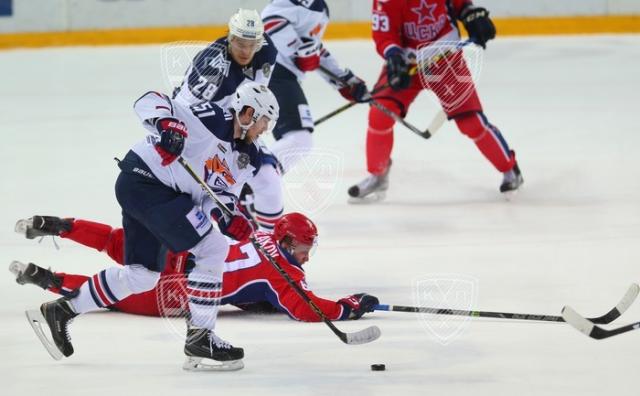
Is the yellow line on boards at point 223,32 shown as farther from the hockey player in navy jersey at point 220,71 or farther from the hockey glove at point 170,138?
the hockey glove at point 170,138

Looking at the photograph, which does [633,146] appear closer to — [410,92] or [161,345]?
[410,92]

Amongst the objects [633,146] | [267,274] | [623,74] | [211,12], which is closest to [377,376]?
[267,274]

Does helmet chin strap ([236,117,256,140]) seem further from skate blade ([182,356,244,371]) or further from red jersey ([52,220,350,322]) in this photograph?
skate blade ([182,356,244,371])

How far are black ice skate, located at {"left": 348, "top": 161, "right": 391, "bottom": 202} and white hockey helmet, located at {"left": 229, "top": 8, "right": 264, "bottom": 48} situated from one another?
181 centimetres

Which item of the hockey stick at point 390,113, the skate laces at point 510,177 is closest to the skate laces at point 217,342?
the hockey stick at point 390,113

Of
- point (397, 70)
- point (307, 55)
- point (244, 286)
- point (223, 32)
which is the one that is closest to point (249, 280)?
point (244, 286)

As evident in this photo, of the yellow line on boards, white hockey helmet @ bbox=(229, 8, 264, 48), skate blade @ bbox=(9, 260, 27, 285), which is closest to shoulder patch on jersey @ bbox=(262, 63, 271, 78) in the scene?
white hockey helmet @ bbox=(229, 8, 264, 48)

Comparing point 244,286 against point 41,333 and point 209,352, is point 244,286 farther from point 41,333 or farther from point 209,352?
point 41,333

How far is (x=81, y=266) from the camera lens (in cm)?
507

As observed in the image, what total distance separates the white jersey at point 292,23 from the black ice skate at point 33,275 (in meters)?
1.80

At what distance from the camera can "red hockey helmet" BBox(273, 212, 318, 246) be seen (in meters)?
4.27

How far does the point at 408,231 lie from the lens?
5723 millimetres

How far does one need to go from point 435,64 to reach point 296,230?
7.09ft

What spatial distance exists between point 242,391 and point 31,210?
2.74 m
